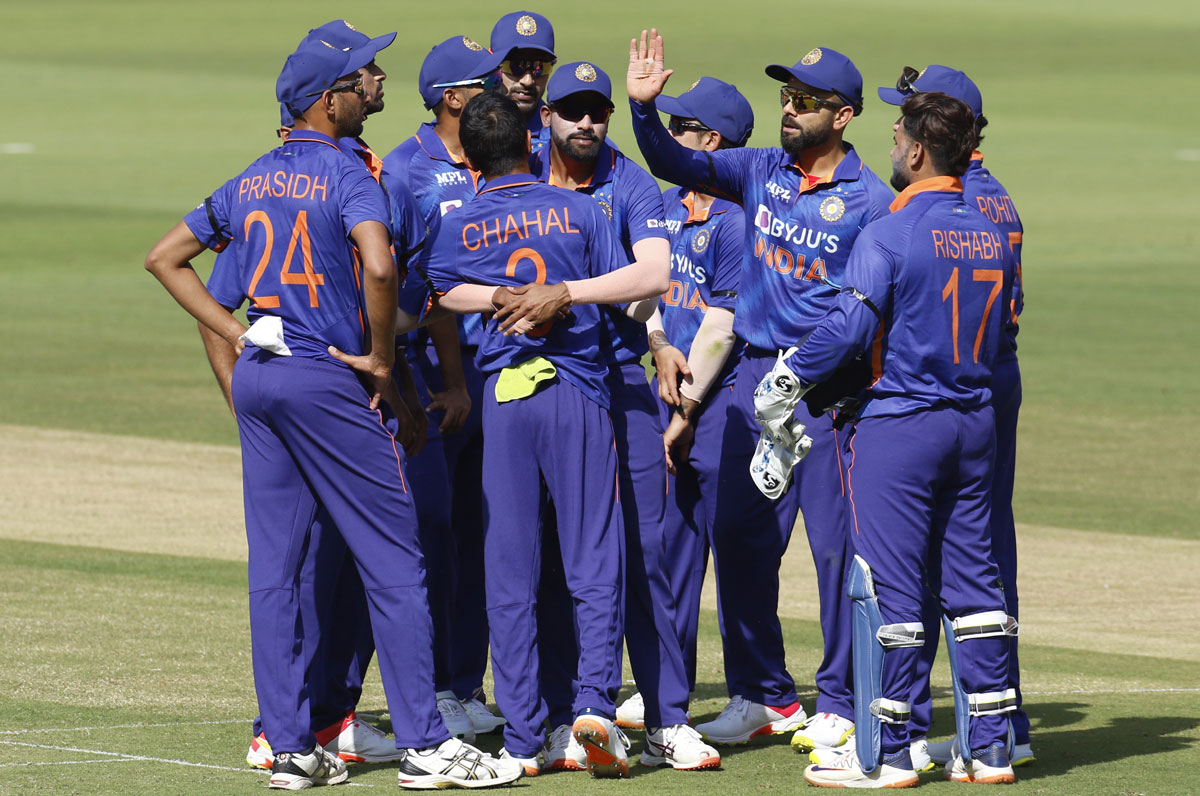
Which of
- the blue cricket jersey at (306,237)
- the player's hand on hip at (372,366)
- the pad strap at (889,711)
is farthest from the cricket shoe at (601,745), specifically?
the blue cricket jersey at (306,237)

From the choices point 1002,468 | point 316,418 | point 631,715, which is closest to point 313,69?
point 316,418

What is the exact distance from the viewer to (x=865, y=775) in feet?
21.6

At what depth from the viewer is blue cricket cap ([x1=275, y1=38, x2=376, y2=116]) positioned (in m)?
6.70

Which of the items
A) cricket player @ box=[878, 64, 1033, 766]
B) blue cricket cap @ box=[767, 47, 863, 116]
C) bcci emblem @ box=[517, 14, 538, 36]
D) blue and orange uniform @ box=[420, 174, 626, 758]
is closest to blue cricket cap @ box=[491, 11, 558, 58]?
bcci emblem @ box=[517, 14, 538, 36]

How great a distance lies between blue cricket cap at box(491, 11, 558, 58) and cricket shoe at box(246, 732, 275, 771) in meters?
2.99

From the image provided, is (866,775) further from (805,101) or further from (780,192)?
(805,101)

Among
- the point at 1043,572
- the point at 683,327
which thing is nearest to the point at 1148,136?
the point at 1043,572

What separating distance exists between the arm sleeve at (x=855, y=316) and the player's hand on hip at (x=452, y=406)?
61.0 inches

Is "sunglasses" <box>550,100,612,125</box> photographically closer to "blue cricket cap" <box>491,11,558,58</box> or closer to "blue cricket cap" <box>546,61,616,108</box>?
"blue cricket cap" <box>546,61,616,108</box>

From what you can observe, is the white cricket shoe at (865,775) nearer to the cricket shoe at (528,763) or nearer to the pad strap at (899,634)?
the pad strap at (899,634)

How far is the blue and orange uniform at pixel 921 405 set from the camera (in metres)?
6.58

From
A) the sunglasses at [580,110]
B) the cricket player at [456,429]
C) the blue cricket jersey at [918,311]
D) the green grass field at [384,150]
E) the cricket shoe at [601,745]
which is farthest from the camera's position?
the cricket player at [456,429]

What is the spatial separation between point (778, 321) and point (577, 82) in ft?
4.09

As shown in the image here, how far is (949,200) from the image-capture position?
6734 mm
